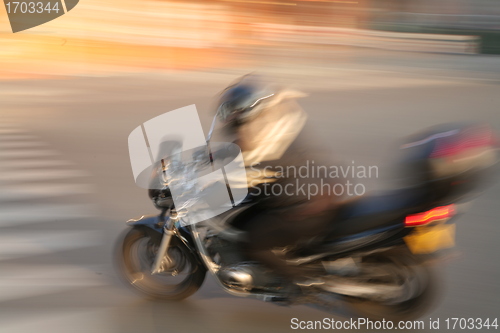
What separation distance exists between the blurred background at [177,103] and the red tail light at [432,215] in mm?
835

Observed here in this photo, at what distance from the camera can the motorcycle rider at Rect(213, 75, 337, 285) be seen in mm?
3305

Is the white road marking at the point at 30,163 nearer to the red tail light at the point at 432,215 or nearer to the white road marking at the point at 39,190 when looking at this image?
the white road marking at the point at 39,190

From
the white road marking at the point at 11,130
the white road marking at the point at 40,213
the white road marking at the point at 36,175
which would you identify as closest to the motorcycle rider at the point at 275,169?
the white road marking at the point at 40,213

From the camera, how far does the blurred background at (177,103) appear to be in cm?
397

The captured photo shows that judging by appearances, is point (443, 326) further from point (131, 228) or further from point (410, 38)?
point (410, 38)

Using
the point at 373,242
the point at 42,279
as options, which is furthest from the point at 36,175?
the point at 373,242

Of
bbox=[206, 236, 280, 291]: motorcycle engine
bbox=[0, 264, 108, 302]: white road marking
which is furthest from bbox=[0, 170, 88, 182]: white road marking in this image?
bbox=[206, 236, 280, 291]: motorcycle engine

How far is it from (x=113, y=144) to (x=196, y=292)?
4.79 m

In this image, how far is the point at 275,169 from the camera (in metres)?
3.38

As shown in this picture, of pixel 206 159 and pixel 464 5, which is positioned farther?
pixel 464 5

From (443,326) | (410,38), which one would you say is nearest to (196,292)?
(443,326)

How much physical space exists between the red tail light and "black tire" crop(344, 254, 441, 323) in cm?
29

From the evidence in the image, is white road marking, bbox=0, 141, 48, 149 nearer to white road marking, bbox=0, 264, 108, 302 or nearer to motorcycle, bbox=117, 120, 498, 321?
white road marking, bbox=0, 264, 108, 302

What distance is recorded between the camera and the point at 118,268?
4.00 meters
